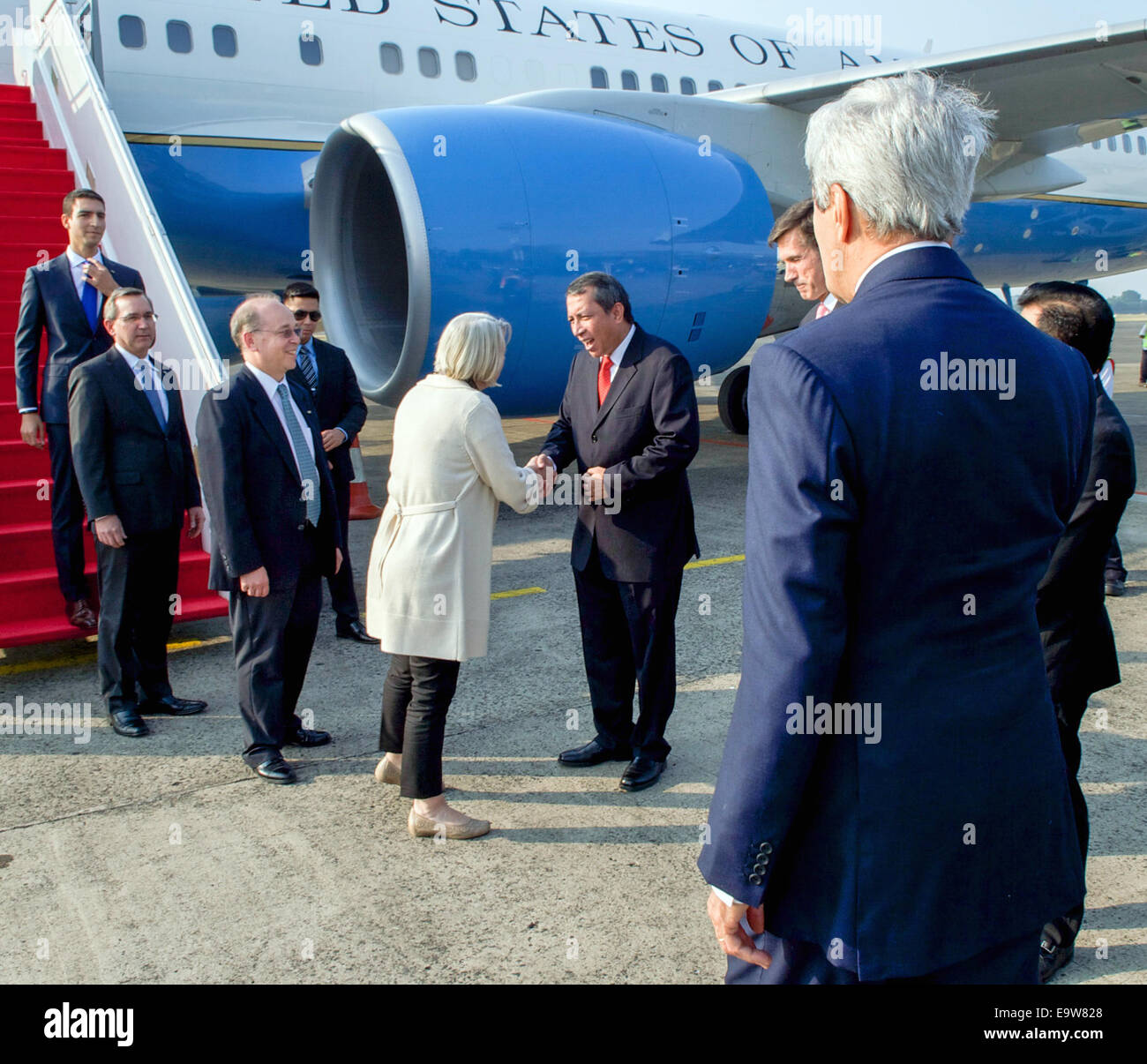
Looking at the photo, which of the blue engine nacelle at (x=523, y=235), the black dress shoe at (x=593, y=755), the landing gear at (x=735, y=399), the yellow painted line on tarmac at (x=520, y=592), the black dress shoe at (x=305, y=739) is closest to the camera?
the black dress shoe at (x=593, y=755)

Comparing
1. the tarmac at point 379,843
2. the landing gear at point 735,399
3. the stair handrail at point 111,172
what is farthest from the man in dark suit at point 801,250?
the landing gear at point 735,399

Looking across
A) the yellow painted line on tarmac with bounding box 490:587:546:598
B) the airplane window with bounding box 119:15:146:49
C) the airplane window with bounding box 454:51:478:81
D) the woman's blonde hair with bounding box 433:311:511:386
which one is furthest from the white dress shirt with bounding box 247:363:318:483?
the airplane window with bounding box 454:51:478:81

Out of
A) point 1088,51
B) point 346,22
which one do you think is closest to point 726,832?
point 1088,51

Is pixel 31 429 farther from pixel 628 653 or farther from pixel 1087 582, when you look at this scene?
pixel 1087 582

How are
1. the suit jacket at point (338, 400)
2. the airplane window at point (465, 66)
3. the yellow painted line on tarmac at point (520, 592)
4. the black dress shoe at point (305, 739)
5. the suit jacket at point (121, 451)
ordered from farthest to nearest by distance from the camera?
the airplane window at point (465, 66) → the yellow painted line on tarmac at point (520, 592) → the suit jacket at point (338, 400) → the suit jacket at point (121, 451) → the black dress shoe at point (305, 739)

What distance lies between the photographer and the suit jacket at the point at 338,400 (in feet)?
16.4

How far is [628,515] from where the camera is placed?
3344mm

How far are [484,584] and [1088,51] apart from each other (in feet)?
21.1

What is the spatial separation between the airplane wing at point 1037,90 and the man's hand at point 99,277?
5202mm

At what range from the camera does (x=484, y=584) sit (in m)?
3.01

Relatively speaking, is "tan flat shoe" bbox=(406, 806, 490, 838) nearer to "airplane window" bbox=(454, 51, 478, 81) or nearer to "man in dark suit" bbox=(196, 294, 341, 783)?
"man in dark suit" bbox=(196, 294, 341, 783)

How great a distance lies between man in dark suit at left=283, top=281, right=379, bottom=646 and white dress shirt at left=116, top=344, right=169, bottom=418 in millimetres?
928

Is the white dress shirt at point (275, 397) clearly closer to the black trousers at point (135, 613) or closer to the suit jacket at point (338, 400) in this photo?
the black trousers at point (135, 613)
